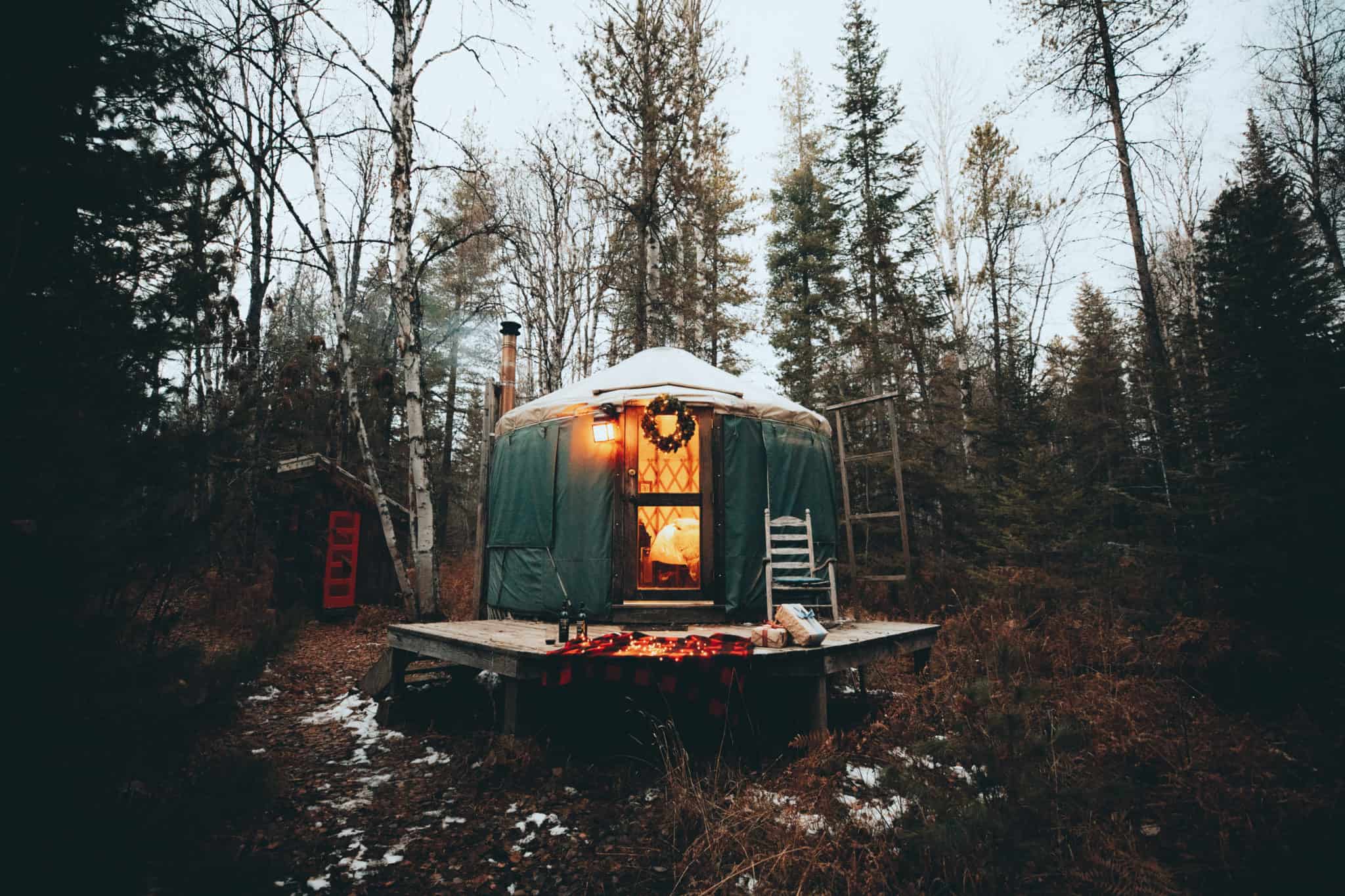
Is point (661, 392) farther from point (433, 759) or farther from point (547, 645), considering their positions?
point (433, 759)

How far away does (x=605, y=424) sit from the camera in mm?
5145

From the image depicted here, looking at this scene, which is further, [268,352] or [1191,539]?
[268,352]

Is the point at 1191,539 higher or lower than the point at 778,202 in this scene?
lower

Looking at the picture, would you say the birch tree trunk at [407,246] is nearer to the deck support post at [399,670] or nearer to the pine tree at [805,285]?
the deck support post at [399,670]

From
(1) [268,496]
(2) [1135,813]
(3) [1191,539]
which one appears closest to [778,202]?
(3) [1191,539]

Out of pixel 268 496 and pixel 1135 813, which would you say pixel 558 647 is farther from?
pixel 268 496

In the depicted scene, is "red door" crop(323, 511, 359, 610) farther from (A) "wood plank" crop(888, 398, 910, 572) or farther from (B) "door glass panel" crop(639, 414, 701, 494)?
(A) "wood plank" crop(888, 398, 910, 572)

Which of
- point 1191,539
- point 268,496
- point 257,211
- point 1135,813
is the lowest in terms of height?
point 1135,813

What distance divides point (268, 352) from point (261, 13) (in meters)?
5.40

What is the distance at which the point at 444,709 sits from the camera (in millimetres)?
4402

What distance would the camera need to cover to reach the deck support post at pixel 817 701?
3.55m

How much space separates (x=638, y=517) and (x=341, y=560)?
503 cm

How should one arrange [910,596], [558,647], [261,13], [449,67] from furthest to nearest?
[910,596]
[449,67]
[261,13]
[558,647]

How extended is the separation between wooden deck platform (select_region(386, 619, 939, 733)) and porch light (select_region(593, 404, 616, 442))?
1681mm
